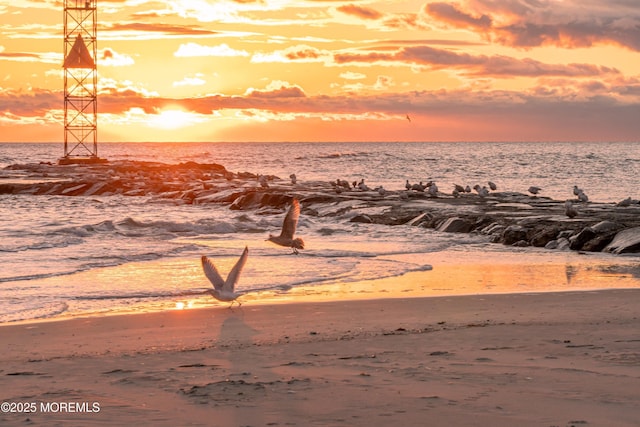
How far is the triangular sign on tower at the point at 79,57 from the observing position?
2719 inches

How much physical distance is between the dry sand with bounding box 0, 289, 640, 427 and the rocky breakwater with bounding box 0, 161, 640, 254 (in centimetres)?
972

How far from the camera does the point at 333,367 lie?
865cm

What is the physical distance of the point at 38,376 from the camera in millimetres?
8438

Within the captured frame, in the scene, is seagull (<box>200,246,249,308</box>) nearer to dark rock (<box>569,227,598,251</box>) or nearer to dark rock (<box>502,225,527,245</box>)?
dark rock (<box>569,227,598,251</box>)

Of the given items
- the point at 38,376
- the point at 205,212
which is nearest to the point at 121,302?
the point at 38,376

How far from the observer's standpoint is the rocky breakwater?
22047mm

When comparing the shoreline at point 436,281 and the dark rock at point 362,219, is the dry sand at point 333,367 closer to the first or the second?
the shoreline at point 436,281

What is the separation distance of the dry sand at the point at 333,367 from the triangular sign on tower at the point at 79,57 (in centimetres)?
6019

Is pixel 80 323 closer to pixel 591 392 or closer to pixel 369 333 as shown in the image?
pixel 369 333

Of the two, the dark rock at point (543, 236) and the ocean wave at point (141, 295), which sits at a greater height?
the dark rock at point (543, 236)

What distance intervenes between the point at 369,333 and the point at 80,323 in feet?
12.4

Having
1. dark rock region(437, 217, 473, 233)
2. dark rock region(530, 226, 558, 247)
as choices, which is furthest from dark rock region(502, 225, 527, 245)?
dark rock region(437, 217, 473, 233)

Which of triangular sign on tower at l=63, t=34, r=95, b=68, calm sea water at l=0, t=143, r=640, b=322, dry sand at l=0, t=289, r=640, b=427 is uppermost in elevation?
triangular sign on tower at l=63, t=34, r=95, b=68

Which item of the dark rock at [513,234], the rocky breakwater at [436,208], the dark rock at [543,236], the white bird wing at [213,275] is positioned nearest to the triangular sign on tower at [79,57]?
the rocky breakwater at [436,208]
